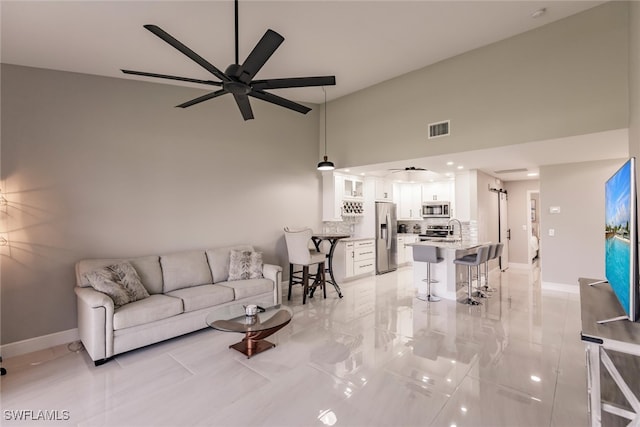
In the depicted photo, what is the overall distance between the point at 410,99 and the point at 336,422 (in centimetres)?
466

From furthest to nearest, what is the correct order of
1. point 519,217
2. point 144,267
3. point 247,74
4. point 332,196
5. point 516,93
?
point 519,217 < point 332,196 < point 516,93 < point 144,267 < point 247,74

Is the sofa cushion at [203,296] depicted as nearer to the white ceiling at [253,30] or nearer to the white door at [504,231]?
the white ceiling at [253,30]

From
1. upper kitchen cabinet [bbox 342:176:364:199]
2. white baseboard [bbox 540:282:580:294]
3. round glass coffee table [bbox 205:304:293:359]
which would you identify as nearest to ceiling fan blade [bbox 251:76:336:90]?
round glass coffee table [bbox 205:304:293:359]

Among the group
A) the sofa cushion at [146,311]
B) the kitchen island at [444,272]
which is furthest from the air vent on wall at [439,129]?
the sofa cushion at [146,311]

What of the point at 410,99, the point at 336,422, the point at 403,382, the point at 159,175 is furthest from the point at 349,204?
the point at 336,422

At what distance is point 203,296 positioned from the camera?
3658mm

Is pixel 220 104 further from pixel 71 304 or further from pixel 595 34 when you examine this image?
pixel 595 34

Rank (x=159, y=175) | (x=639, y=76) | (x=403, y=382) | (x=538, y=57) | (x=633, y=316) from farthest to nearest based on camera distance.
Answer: (x=159, y=175), (x=538, y=57), (x=403, y=382), (x=639, y=76), (x=633, y=316)

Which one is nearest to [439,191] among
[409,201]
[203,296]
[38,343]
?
[409,201]

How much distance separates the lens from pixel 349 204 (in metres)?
6.75

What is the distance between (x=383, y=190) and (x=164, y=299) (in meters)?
5.60

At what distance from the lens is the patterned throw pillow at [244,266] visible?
4.39 m

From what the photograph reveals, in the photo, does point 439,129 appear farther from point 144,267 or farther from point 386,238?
point 144,267

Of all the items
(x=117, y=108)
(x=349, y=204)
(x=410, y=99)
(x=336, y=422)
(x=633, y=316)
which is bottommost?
(x=336, y=422)
